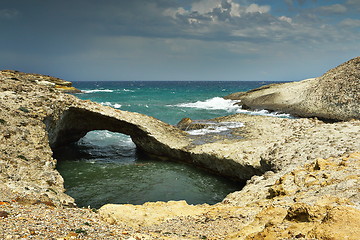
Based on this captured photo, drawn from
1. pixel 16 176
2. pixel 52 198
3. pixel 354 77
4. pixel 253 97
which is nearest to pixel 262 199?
pixel 52 198

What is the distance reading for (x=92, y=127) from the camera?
73.5 ft

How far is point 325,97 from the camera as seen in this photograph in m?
37.1

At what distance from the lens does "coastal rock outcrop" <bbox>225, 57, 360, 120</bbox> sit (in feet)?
110

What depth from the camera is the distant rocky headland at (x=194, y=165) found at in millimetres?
5934

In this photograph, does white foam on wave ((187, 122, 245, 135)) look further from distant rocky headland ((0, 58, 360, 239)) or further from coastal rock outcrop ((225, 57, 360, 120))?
coastal rock outcrop ((225, 57, 360, 120))

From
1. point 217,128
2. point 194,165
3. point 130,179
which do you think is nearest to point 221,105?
point 217,128

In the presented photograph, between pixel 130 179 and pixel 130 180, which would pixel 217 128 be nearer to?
pixel 130 179

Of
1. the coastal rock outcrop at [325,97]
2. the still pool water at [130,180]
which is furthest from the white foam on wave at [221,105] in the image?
the still pool water at [130,180]

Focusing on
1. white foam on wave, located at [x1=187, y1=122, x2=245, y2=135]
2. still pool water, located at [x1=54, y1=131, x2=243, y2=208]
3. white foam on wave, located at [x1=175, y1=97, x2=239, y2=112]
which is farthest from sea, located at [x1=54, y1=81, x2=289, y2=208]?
white foam on wave, located at [x1=175, y1=97, x2=239, y2=112]

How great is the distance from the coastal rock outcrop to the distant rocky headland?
11.2 metres

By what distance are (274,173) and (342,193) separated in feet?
18.1

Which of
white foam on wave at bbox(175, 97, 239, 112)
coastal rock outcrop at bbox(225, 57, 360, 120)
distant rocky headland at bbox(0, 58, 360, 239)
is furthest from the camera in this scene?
white foam on wave at bbox(175, 97, 239, 112)

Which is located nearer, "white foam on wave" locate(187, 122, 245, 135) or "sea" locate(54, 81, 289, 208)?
"sea" locate(54, 81, 289, 208)

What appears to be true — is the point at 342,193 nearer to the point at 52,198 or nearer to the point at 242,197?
the point at 242,197
